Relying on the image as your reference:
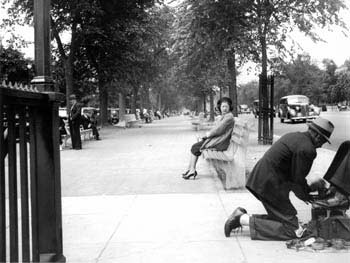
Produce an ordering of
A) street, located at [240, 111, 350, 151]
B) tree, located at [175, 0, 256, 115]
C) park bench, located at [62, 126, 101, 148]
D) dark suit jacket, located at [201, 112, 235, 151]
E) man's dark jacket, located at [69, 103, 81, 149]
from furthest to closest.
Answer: park bench, located at [62, 126, 101, 148] < tree, located at [175, 0, 256, 115] < street, located at [240, 111, 350, 151] < man's dark jacket, located at [69, 103, 81, 149] < dark suit jacket, located at [201, 112, 235, 151]

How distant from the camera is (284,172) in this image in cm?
548

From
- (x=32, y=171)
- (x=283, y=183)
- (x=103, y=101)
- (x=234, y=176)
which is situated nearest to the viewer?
(x=32, y=171)

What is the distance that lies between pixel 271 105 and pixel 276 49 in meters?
2.46

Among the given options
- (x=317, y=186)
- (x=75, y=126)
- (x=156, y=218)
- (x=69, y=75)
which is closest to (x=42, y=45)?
(x=156, y=218)

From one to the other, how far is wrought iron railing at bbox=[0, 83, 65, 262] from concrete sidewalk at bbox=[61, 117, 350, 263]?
69cm

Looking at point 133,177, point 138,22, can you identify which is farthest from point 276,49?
point 138,22

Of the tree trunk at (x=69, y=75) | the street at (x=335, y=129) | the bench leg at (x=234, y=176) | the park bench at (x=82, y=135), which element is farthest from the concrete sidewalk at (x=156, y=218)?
the tree trunk at (x=69, y=75)

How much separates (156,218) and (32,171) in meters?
2.67

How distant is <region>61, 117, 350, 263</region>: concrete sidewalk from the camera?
498 centimetres

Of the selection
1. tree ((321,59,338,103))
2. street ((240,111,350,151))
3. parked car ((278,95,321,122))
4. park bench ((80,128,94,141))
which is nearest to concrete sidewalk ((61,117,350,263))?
street ((240,111,350,151))

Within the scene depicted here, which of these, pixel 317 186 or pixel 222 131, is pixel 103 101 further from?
pixel 317 186

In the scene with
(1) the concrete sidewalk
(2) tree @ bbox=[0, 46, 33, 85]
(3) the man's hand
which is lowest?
(1) the concrete sidewalk

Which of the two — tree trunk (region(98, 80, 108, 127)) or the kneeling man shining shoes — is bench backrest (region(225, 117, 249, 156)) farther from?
tree trunk (region(98, 80, 108, 127))

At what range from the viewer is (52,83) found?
→ 4.61 meters
